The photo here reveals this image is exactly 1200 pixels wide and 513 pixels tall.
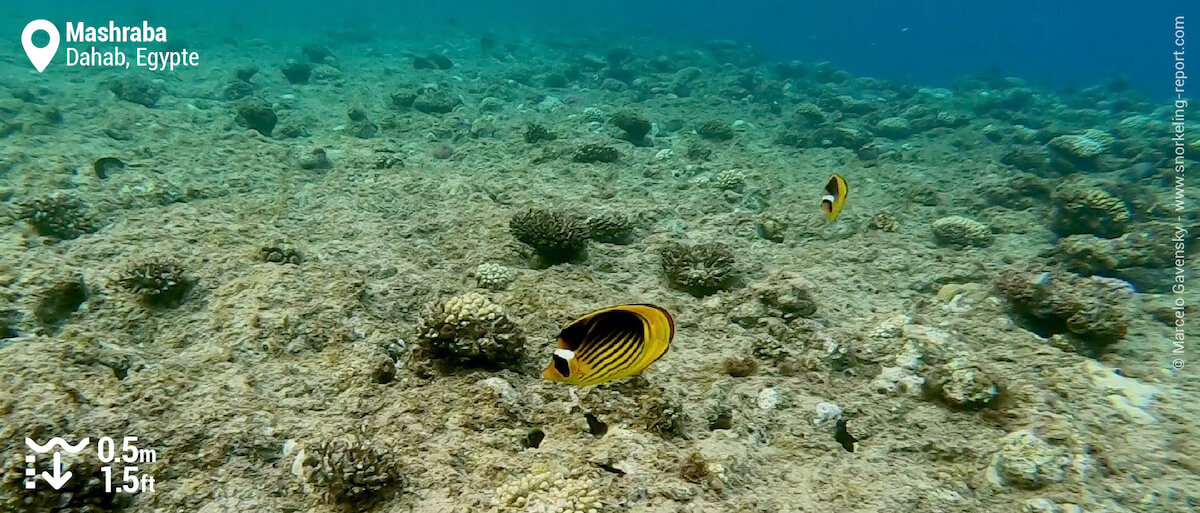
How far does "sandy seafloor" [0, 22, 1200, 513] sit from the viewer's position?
145 inches

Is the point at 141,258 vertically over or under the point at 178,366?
over

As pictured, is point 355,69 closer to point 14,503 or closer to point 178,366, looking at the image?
point 178,366

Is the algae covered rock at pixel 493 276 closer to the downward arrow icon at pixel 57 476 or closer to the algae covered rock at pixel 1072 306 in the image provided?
the downward arrow icon at pixel 57 476

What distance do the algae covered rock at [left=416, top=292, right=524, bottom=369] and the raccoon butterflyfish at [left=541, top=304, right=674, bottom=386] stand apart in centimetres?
226

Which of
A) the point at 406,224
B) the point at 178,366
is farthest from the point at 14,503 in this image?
the point at 406,224

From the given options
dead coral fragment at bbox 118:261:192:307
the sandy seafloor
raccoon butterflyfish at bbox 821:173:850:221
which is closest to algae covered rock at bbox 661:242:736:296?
the sandy seafloor

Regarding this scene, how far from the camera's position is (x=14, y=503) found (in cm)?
304

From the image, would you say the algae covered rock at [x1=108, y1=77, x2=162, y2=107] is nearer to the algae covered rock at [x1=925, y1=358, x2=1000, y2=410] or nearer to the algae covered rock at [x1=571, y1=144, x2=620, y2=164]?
the algae covered rock at [x1=571, y1=144, x2=620, y2=164]

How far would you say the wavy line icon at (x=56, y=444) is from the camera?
3266 millimetres

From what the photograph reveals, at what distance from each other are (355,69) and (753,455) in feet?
68.5

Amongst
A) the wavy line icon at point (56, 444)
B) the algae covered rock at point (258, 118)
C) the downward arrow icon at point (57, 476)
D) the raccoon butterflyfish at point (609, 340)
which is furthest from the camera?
the algae covered rock at point (258, 118)

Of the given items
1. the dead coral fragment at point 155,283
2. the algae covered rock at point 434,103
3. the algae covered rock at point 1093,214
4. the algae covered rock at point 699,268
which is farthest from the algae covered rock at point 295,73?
the algae covered rock at point 1093,214

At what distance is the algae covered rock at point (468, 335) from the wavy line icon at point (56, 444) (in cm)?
216

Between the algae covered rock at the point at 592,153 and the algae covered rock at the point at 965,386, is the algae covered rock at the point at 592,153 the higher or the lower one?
the higher one
